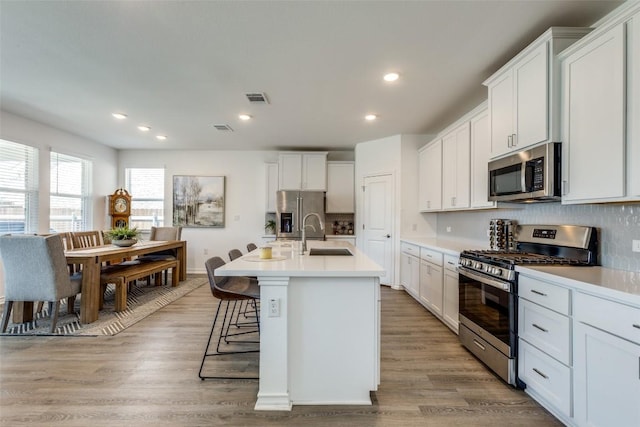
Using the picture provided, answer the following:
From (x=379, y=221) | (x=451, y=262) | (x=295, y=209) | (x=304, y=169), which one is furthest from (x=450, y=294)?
(x=304, y=169)

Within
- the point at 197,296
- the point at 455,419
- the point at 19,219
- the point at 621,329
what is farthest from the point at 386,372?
the point at 19,219

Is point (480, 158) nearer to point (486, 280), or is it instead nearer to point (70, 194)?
point (486, 280)

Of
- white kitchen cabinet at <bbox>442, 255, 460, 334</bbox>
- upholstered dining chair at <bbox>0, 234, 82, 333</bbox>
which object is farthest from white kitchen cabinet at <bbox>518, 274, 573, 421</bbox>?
upholstered dining chair at <bbox>0, 234, 82, 333</bbox>

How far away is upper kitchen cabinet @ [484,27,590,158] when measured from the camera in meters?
1.97

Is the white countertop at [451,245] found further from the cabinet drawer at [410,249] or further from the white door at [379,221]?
the white door at [379,221]

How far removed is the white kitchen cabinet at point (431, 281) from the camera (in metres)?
3.22

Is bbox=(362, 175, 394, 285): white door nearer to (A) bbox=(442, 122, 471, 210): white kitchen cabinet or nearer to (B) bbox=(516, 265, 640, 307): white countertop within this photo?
(A) bbox=(442, 122, 471, 210): white kitchen cabinet

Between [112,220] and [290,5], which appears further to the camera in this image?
[112,220]

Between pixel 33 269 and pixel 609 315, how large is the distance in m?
4.51

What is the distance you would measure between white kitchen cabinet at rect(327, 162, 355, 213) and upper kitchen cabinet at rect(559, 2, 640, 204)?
3854 millimetres

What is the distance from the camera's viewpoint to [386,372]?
220 centimetres

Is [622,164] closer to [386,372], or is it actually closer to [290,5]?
[386,372]

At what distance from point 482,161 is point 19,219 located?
614cm

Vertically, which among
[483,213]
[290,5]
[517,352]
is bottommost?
[517,352]
